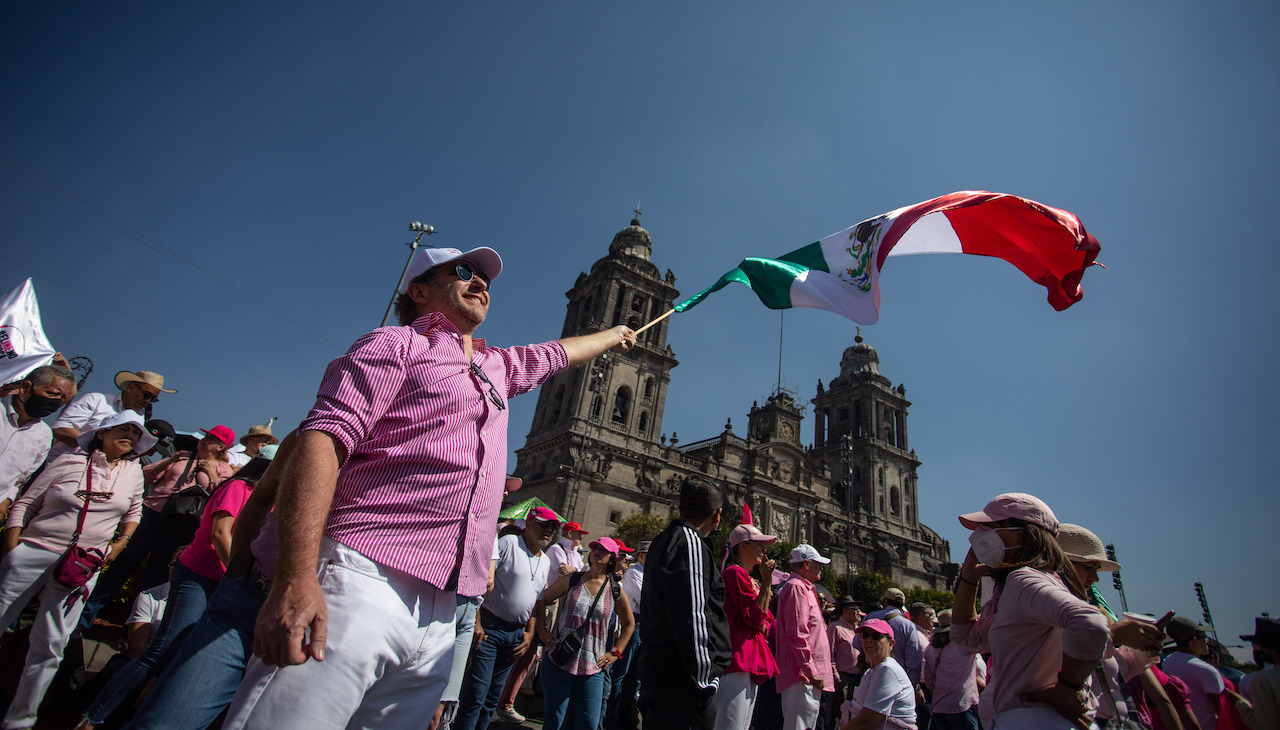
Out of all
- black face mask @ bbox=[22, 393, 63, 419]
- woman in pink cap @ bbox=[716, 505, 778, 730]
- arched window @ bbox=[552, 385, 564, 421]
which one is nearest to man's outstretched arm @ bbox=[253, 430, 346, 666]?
woman in pink cap @ bbox=[716, 505, 778, 730]

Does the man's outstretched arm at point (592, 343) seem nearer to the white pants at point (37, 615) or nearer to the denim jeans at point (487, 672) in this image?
the denim jeans at point (487, 672)

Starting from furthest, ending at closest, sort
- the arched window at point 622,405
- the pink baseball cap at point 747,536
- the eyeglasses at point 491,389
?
the arched window at point 622,405 → the pink baseball cap at point 747,536 → the eyeglasses at point 491,389

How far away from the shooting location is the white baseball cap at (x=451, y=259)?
8.37 feet

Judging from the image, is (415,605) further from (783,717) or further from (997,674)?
(783,717)

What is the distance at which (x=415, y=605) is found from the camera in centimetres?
183

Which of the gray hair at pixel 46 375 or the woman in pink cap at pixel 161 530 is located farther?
the gray hair at pixel 46 375

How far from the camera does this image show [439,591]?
6.37ft

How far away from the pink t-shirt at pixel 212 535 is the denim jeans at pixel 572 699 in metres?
2.69

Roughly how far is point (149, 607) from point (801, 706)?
210 inches

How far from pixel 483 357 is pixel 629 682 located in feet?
18.0

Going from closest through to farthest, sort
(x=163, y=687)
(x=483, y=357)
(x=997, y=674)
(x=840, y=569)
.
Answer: (x=163, y=687) → (x=483, y=357) → (x=997, y=674) → (x=840, y=569)

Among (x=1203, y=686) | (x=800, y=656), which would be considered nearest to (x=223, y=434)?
(x=800, y=656)

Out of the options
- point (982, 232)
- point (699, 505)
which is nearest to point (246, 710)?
point (699, 505)

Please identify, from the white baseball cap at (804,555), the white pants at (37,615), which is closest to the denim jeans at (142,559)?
the white pants at (37,615)
